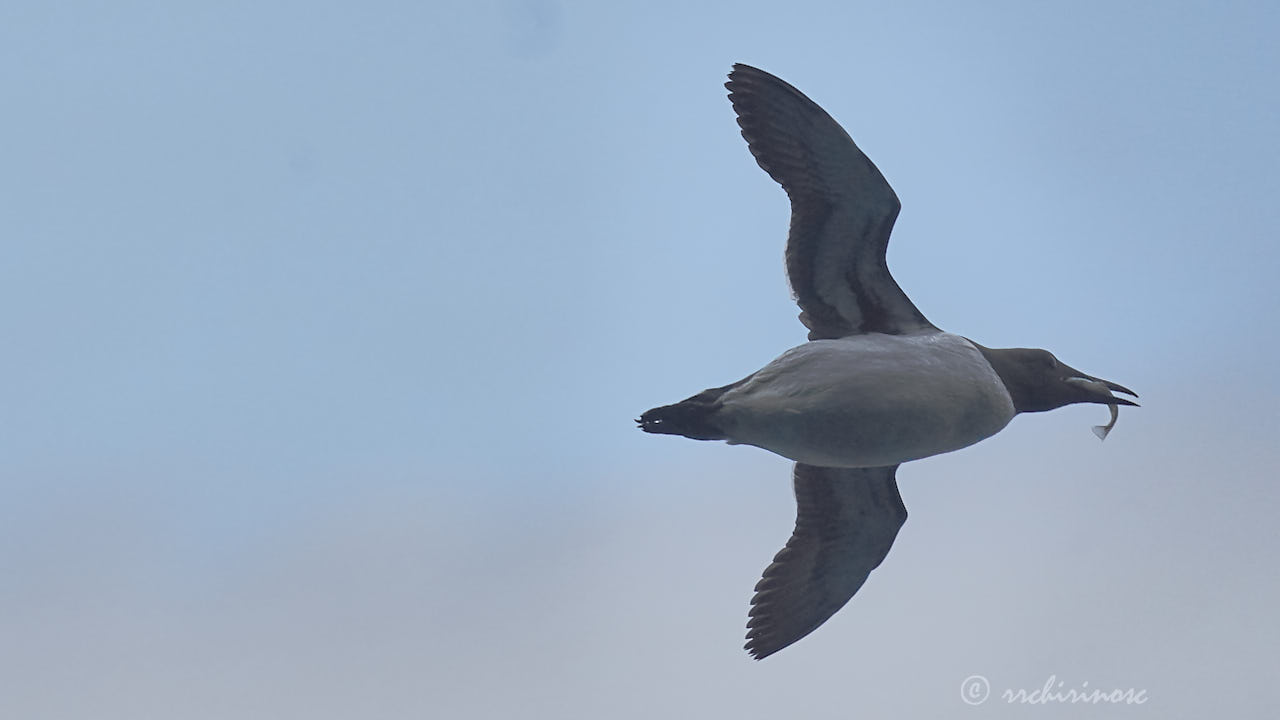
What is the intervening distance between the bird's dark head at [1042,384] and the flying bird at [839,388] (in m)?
0.01

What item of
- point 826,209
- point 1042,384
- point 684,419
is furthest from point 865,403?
point 1042,384

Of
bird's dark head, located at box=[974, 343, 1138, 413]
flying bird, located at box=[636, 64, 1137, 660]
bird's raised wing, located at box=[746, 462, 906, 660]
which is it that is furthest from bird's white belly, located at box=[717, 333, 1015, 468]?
bird's raised wing, located at box=[746, 462, 906, 660]

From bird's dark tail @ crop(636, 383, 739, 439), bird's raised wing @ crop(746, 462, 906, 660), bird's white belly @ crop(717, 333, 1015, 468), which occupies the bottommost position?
bird's raised wing @ crop(746, 462, 906, 660)

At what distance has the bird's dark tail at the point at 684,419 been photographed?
34.6 feet

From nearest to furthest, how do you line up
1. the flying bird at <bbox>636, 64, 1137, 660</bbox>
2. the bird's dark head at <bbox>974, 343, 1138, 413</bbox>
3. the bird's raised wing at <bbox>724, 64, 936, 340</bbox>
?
the flying bird at <bbox>636, 64, 1137, 660</bbox>
the bird's raised wing at <bbox>724, 64, 936, 340</bbox>
the bird's dark head at <bbox>974, 343, 1138, 413</bbox>

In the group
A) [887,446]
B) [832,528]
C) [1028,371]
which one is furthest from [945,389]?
[832,528]

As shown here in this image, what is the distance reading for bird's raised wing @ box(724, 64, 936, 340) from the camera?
35.5 ft

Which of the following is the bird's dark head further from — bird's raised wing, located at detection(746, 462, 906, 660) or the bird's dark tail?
the bird's dark tail

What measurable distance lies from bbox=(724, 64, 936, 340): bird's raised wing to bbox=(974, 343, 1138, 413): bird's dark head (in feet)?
3.07

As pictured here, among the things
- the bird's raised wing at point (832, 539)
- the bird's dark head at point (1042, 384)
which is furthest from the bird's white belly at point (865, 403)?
the bird's raised wing at point (832, 539)

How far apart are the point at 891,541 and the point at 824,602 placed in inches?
39.7

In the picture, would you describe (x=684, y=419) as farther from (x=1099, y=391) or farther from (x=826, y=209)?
(x=1099, y=391)

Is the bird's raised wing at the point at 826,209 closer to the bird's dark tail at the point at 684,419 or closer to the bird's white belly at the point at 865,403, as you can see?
the bird's white belly at the point at 865,403

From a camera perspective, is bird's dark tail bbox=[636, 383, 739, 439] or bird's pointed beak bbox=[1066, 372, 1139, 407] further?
bird's pointed beak bbox=[1066, 372, 1139, 407]
